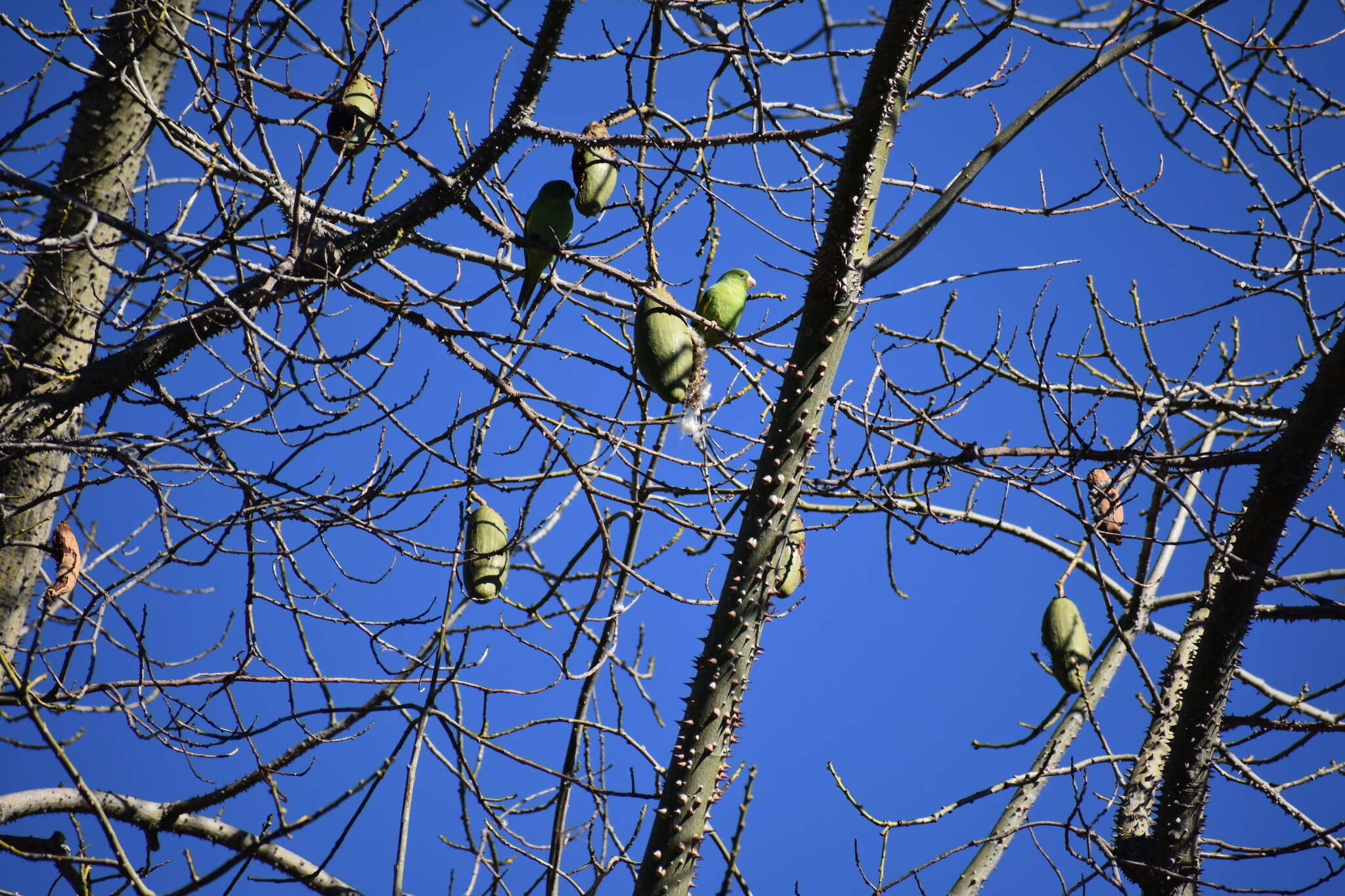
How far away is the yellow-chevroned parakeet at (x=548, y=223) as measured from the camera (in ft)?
8.22

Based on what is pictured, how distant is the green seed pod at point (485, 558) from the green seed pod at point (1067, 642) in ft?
5.54

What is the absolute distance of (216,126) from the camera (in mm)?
2324

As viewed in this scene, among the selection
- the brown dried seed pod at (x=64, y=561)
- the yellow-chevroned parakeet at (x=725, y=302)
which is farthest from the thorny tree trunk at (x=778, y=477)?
the brown dried seed pod at (x=64, y=561)

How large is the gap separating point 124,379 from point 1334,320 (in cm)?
331

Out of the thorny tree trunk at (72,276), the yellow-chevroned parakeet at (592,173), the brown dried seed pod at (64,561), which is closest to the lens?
the yellow-chevroned parakeet at (592,173)

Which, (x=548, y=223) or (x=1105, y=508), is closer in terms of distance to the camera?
(x=548, y=223)

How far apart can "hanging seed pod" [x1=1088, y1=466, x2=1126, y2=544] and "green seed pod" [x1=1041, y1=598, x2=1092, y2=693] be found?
0.86 feet

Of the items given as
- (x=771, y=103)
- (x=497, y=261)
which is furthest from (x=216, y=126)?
(x=771, y=103)

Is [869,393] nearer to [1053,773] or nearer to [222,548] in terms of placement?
[1053,773]

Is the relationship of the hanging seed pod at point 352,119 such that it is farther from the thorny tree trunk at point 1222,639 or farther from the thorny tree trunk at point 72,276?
the thorny tree trunk at point 1222,639

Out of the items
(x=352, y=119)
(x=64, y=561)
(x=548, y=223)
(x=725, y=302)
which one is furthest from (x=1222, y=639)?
(x=64, y=561)

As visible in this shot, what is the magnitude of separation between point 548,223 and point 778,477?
32.7 inches

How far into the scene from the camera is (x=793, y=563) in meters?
2.94

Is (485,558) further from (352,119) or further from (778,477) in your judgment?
(352,119)
